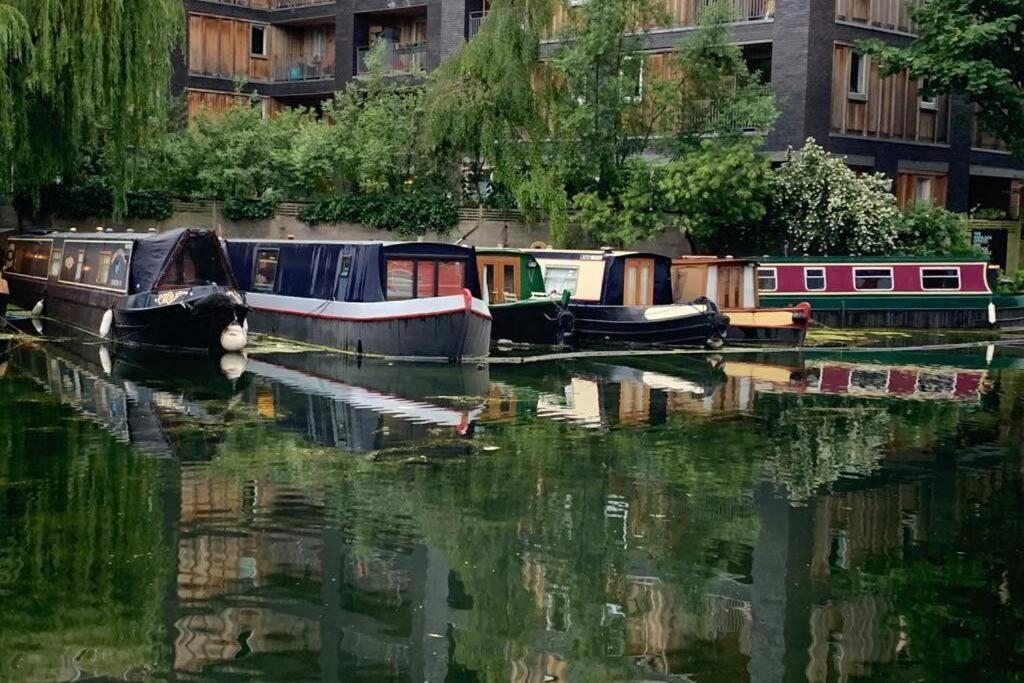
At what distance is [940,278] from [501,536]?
23442mm

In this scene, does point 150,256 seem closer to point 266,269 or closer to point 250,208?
point 266,269

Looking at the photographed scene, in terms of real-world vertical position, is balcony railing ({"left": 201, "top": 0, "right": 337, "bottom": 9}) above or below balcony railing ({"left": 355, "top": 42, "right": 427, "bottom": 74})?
above

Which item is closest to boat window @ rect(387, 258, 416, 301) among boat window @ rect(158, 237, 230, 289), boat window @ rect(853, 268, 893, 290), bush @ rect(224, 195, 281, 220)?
boat window @ rect(158, 237, 230, 289)

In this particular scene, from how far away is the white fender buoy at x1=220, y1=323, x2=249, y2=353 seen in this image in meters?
23.9

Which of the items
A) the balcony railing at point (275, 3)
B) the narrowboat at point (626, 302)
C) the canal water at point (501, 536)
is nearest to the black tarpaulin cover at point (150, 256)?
the canal water at point (501, 536)

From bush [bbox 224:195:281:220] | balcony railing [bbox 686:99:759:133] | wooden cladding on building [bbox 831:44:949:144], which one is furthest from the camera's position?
bush [bbox 224:195:281:220]

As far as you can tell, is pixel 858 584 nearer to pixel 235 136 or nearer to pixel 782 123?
pixel 782 123

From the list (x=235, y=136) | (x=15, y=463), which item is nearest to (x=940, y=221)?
(x=235, y=136)

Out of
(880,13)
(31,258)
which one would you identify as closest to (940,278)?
(880,13)

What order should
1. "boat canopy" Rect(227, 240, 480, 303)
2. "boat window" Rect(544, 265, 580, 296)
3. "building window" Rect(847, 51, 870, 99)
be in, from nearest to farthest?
"boat canopy" Rect(227, 240, 480, 303) < "boat window" Rect(544, 265, 580, 296) < "building window" Rect(847, 51, 870, 99)

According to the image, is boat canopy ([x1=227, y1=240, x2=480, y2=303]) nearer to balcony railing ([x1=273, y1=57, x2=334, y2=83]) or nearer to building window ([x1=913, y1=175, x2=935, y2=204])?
building window ([x1=913, y1=175, x2=935, y2=204])

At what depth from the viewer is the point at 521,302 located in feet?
87.2

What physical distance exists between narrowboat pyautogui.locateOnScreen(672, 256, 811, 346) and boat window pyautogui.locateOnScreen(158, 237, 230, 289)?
9432 mm

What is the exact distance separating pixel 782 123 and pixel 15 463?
79.9 ft
